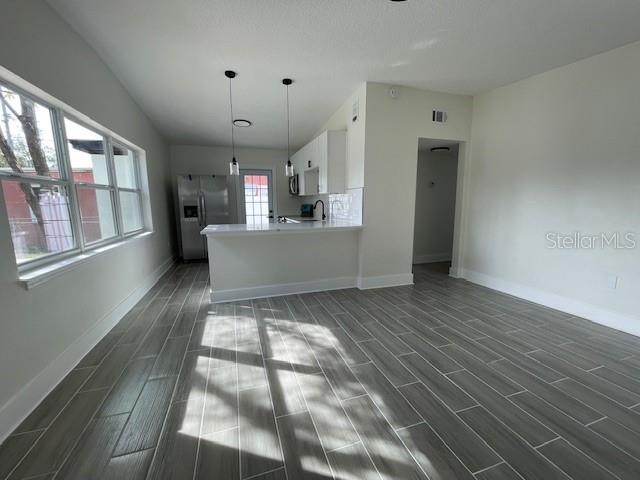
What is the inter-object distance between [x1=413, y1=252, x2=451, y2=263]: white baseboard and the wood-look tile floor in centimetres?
253

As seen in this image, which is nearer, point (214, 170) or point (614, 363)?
point (614, 363)

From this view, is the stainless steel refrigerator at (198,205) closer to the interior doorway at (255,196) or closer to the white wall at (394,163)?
the interior doorway at (255,196)

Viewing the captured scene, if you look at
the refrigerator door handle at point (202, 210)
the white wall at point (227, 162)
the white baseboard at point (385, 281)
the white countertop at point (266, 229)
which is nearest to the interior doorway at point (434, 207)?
A: the white baseboard at point (385, 281)

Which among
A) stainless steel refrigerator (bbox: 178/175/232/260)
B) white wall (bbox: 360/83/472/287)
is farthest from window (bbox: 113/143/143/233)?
white wall (bbox: 360/83/472/287)

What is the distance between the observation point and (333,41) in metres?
2.42

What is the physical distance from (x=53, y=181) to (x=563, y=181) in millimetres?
4869

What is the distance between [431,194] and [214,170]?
4.99 metres

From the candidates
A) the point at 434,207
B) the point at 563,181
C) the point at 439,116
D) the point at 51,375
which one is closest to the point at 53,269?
the point at 51,375

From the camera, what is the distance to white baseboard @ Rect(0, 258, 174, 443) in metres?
1.43

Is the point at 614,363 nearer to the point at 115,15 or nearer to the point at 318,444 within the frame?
the point at 318,444

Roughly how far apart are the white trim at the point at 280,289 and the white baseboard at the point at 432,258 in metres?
2.08

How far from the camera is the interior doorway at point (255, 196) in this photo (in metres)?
6.71

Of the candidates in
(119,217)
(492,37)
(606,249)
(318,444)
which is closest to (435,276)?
(606,249)

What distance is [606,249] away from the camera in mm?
2648
